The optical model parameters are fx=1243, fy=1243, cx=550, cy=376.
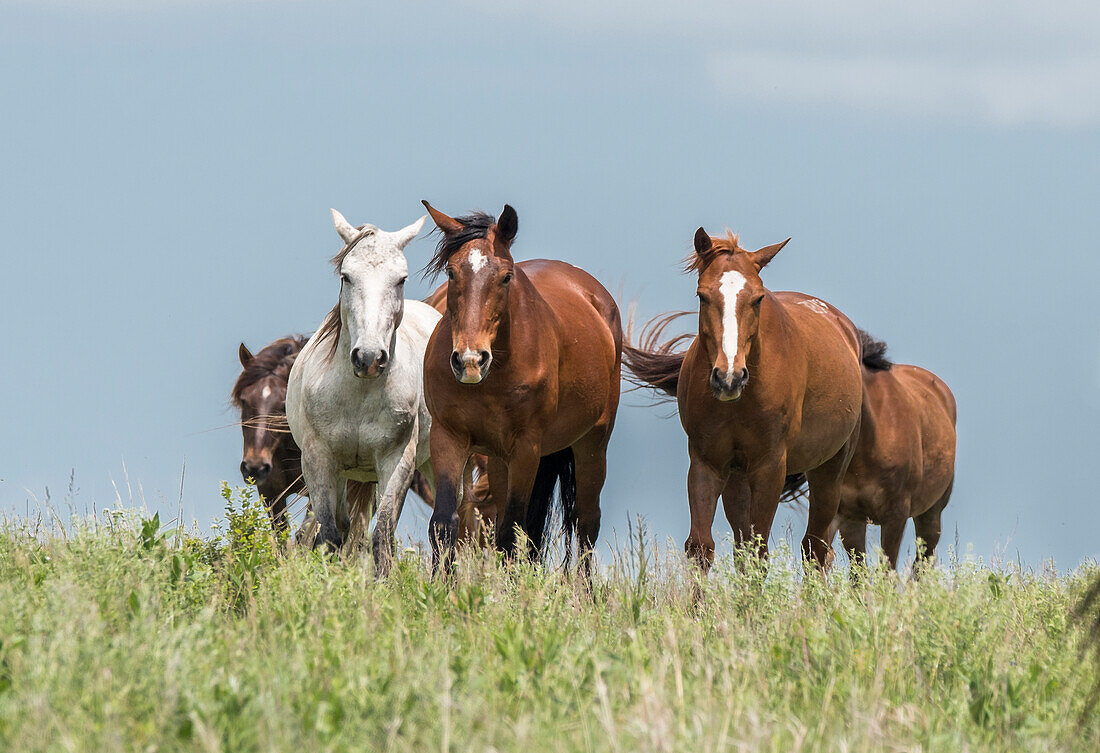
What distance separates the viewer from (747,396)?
7.43 metres

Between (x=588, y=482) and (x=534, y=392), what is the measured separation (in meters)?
1.70

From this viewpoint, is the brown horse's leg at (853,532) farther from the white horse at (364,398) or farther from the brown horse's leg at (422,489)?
the white horse at (364,398)

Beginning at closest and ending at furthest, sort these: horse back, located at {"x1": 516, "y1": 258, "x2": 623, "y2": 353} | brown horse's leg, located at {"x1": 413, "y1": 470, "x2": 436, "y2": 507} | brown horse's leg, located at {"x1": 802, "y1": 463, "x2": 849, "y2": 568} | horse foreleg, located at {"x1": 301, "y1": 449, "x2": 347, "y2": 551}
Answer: horse foreleg, located at {"x1": 301, "y1": 449, "x2": 347, "y2": 551} → horse back, located at {"x1": 516, "y1": 258, "x2": 623, "y2": 353} → brown horse's leg, located at {"x1": 802, "y1": 463, "x2": 849, "y2": 568} → brown horse's leg, located at {"x1": 413, "y1": 470, "x2": 436, "y2": 507}

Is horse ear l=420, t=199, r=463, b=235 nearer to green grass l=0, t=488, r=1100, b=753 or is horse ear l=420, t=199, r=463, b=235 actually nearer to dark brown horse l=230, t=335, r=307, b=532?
green grass l=0, t=488, r=1100, b=753

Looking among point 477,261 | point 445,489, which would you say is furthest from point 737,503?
point 477,261

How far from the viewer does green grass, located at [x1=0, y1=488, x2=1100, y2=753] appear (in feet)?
11.5

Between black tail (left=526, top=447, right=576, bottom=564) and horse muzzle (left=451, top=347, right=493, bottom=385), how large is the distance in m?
2.22

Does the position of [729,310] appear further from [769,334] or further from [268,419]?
[268,419]

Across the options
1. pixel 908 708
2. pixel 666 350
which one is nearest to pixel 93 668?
pixel 908 708

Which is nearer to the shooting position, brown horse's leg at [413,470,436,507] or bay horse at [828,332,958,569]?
bay horse at [828,332,958,569]

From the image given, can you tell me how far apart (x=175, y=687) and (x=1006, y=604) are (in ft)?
14.0

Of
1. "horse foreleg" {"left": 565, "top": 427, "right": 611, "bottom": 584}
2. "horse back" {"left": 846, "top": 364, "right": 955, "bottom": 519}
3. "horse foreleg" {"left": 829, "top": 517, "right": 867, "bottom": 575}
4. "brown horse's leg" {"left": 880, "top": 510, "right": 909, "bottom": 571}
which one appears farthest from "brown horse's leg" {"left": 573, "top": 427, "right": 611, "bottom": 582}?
"brown horse's leg" {"left": 880, "top": 510, "right": 909, "bottom": 571}

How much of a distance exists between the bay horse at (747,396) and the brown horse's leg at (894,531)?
2623 millimetres

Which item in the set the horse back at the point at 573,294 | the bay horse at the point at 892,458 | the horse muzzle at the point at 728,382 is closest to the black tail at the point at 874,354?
the bay horse at the point at 892,458
